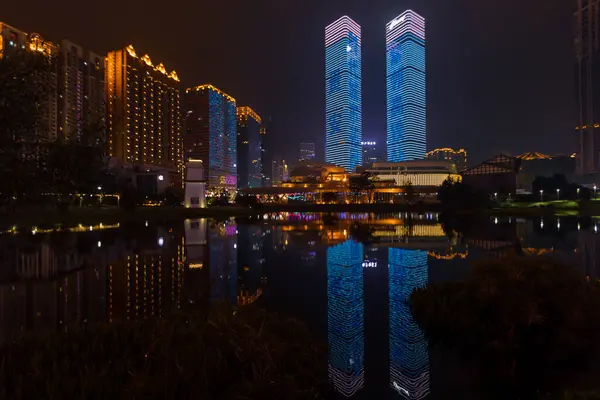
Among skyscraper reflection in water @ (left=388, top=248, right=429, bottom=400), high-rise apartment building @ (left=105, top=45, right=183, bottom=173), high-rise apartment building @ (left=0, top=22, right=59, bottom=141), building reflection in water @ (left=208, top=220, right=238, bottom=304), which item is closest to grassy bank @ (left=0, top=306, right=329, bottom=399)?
skyscraper reflection in water @ (left=388, top=248, right=429, bottom=400)

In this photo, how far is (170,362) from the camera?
19.4 ft

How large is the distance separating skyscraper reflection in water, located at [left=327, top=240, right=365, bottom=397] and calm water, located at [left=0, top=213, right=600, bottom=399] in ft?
0.09

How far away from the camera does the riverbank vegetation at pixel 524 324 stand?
727 centimetres

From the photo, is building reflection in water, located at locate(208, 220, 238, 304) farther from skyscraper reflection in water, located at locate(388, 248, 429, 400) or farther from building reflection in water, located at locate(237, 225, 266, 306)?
skyscraper reflection in water, located at locate(388, 248, 429, 400)

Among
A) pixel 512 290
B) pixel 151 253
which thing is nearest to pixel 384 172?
pixel 151 253

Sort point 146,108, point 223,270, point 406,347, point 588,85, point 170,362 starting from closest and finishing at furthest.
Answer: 1. point 170,362
2. point 406,347
3. point 223,270
4. point 146,108
5. point 588,85

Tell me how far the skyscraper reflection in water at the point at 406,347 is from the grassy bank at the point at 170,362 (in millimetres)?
1428

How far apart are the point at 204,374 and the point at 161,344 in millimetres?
1399

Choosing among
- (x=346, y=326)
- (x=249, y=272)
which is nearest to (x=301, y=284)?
(x=249, y=272)

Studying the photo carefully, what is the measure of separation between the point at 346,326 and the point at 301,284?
508 cm

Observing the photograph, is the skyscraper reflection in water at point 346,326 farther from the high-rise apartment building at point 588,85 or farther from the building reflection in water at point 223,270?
the high-rise apartment building at point 588,85

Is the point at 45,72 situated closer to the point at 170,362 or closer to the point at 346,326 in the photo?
the point at 170,362

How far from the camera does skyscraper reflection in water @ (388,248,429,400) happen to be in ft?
23.4

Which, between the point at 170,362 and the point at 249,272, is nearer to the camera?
the point at 170,362
